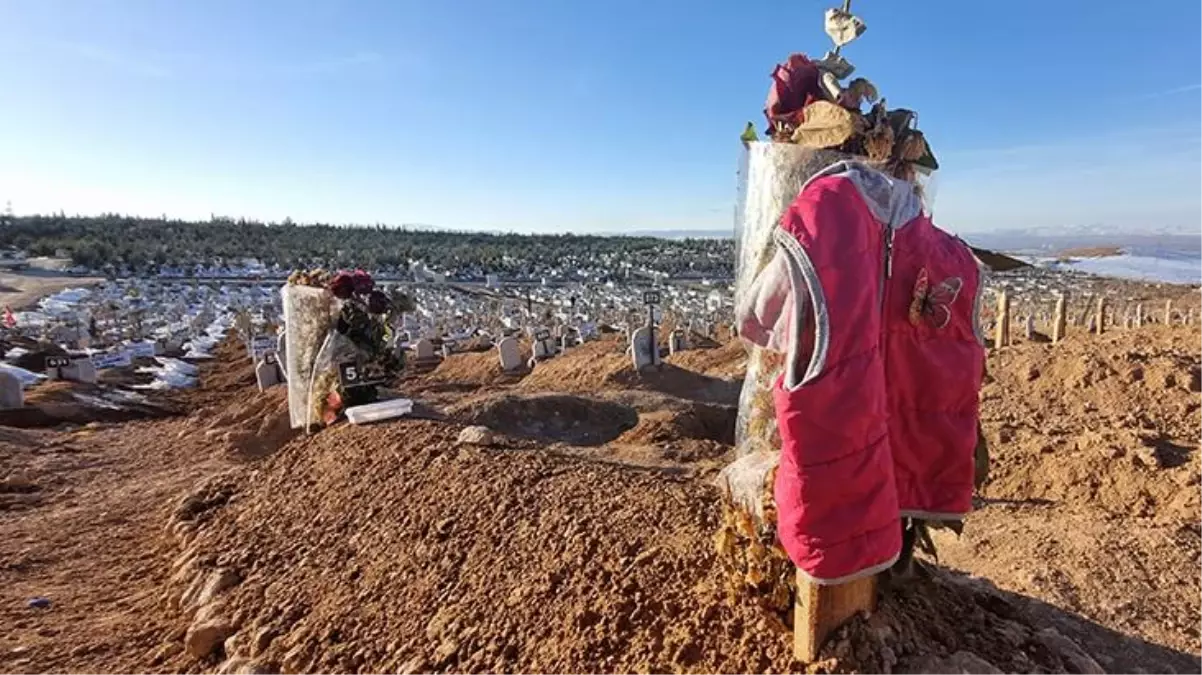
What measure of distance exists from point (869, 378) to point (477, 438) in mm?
3579

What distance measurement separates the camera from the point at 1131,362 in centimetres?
927

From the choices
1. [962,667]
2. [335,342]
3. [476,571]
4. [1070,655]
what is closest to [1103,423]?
[1070,655]

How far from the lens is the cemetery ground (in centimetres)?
243

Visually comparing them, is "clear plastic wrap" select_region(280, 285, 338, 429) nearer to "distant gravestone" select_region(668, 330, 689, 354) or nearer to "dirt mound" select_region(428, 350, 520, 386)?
"dirt mound" select_region(428, 350, 520, 386)

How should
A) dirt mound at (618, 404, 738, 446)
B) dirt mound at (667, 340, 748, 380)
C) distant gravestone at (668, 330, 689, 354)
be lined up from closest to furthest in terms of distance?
dirt mound at (618, 404, 738, 446)
dirt mound at (667, 340, 748, 380)
distant gravestone at (668, 330, 689, 354)

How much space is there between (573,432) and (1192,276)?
59957 mm

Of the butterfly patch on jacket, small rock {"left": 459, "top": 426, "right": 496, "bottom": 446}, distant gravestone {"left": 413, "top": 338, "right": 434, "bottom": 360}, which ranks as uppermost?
the butterfly patch on jacket

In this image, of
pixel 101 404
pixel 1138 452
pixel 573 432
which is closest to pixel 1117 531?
pixel 1138 452

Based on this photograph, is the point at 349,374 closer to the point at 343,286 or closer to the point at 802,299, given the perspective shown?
the point at 343,286

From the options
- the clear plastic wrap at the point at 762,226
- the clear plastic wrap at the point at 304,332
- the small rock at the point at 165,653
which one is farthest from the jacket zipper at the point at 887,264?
the clear plastic wrap at the point at 304,332

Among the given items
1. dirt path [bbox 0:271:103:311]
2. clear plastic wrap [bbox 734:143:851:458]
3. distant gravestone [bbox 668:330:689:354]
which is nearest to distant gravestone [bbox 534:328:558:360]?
distant gravestone [bbox 668:330:689:354]

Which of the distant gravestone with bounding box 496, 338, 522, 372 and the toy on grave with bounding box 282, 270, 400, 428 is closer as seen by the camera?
the toy on grave with bounding box 282, 270, 400, 428

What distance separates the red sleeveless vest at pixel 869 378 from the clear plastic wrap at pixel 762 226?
0.83ft

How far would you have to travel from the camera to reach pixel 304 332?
787cm
